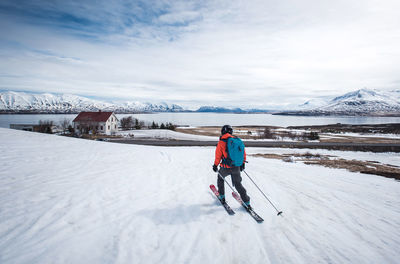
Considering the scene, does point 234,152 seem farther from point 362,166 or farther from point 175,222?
point 362,166

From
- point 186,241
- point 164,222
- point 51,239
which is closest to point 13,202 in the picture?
point 51,239

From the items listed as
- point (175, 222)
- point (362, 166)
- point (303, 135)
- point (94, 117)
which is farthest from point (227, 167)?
point (94, 117)

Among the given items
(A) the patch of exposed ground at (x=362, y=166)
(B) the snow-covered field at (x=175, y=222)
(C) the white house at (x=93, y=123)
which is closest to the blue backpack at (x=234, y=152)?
(B) the snow-covered field at (x=175, y=222)

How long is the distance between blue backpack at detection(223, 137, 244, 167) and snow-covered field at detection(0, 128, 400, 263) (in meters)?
1.43

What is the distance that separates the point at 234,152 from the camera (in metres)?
5.14

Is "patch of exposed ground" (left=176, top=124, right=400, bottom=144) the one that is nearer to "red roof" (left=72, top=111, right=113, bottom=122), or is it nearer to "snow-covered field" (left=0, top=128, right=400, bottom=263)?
"red roof" (left=72, top=111, right=113, bottom=122)

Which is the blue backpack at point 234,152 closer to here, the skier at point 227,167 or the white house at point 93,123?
the skier at point 227,167

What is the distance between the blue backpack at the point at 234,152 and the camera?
5141 millimetres

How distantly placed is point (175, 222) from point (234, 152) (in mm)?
2408

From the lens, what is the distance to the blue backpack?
5.14m

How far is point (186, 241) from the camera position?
12.7ft

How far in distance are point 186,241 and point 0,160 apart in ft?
33.2

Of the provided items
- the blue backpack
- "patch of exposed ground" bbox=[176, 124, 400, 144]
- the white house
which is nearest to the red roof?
the white house

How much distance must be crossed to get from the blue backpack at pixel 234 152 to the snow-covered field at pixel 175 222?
56.3 inches
